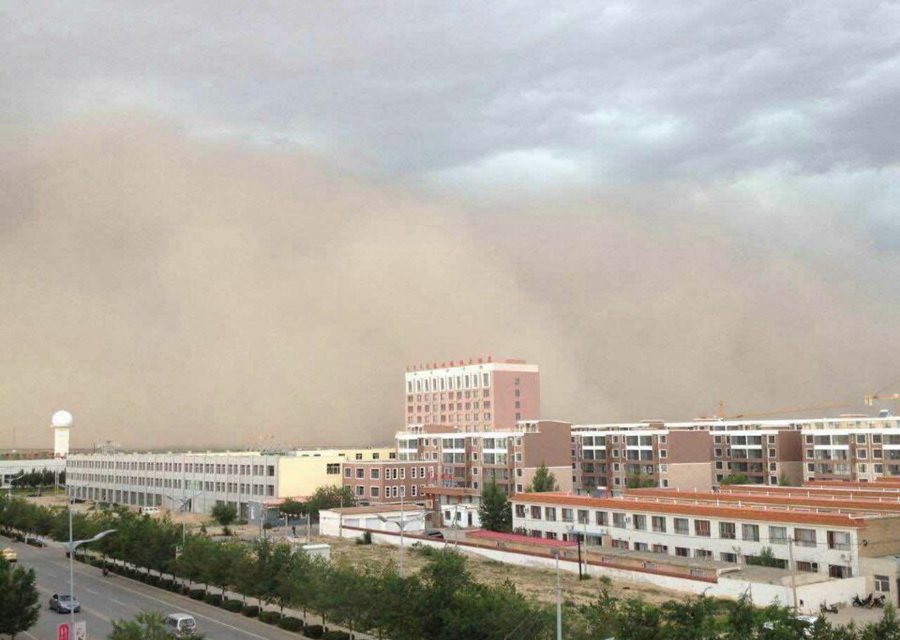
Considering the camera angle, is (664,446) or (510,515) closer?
(510,515)

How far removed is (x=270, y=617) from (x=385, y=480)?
3858cm

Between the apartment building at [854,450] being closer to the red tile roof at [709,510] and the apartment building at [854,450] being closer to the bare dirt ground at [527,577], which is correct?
the red tile roof at [709,510]

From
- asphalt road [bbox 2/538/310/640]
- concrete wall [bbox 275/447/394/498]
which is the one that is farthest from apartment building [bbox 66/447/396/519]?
asphalt road [bbox 2/538/310/640]

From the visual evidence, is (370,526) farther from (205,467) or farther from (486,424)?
(486,424)

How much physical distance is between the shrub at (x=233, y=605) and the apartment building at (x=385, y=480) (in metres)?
33.4

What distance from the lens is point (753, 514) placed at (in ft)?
139

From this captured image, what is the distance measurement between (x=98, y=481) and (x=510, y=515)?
61.8m

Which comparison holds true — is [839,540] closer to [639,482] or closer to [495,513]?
[495,513]

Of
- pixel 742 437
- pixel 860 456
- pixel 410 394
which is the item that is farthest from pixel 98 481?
pixel 860 456

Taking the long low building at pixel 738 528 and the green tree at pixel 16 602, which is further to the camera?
the long low building at pixel 738 528

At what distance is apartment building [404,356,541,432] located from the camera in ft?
347

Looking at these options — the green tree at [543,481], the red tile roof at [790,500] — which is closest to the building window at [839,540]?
the red tile roof at [790,500]

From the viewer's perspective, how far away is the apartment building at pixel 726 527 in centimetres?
3831

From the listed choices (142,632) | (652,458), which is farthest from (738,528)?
(652,458)
